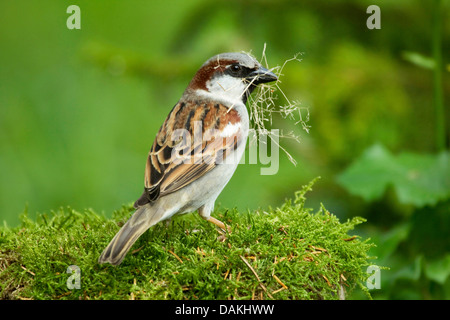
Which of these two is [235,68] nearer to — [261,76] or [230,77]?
[230,77]

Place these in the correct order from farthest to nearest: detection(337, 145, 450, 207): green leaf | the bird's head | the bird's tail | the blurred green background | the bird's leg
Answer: the blurred green background
detection(337, 145, 450, 207): green leaf
the bird's head
the bird's leg
the bird's tail

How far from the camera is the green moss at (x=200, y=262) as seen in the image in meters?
3.25

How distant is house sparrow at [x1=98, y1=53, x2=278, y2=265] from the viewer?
3.74 m

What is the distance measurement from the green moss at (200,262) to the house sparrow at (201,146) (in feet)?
0.60

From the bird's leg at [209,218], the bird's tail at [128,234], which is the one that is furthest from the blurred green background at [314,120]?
the bird's tail at [128,234]

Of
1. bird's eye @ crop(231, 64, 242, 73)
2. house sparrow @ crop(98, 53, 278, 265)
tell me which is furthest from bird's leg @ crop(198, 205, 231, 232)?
bird's eye @ crop(231, 64, 242, 73)

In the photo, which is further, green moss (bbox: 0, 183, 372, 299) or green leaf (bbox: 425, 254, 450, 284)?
green leaf (bbox: 425, 254, 450, 284)

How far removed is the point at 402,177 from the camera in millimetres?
4969

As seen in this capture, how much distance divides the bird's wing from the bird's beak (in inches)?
12.1

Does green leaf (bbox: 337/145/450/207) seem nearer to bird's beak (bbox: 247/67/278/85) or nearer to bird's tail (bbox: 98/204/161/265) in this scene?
bird's beak (bbox: 247/67/278/85)

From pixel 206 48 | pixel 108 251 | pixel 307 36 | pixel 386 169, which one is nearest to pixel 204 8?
pixel 206 48

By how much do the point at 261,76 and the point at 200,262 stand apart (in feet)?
5.53
